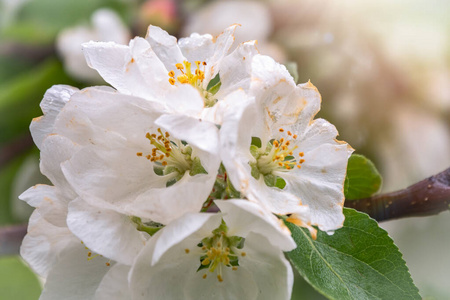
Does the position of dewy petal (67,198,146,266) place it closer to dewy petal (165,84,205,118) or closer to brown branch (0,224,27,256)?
dewy petal (165,84,205,118)

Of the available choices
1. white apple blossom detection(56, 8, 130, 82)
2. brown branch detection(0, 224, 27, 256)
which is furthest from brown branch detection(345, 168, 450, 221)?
white apple blossom detection(56, 8, 130, 82)

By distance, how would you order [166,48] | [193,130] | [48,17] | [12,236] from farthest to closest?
[48,17]
[12,236]
[166,48]
[193,130]

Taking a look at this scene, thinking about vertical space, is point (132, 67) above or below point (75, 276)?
above

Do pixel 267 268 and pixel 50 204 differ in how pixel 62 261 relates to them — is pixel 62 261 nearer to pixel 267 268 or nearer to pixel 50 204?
pixel 50 204

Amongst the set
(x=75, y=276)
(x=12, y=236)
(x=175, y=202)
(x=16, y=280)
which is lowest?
(x=16, y=280)

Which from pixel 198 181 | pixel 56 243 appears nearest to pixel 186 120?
pixel 198 181

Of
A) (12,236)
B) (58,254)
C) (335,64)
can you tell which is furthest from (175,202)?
(335,64)

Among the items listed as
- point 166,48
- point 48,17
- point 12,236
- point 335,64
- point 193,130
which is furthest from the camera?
point 48,17

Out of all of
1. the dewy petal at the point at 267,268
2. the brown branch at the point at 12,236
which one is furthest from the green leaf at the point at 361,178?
the brown branch at the point at 12,236
